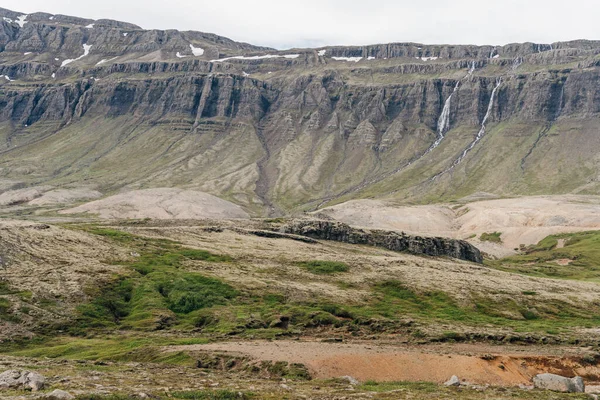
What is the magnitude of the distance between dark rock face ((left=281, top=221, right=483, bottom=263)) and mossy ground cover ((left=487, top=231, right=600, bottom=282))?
17.0 metres

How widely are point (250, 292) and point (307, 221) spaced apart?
199 ft

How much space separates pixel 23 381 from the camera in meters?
32.6

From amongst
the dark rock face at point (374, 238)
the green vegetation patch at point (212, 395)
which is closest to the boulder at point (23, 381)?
the green vegetation patch at point (212, 395)

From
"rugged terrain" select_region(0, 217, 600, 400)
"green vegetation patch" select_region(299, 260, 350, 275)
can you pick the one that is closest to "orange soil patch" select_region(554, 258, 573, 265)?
"rugged terrain" select_region(0, 217, 600, 400)

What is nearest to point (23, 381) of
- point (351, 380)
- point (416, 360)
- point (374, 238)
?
point (351, 380)

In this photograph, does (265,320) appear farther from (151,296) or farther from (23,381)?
(23,381)

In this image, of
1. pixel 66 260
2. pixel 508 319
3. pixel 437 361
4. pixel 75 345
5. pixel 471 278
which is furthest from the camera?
pixel 471 278

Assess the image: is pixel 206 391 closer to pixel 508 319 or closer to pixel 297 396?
pixel 297 396

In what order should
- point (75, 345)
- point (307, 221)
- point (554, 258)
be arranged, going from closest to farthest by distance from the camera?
point (75, 345)
point (307, 221)
point (554, 258)

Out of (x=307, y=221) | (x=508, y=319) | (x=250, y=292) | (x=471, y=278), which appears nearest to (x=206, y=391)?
(x=250, y=292)

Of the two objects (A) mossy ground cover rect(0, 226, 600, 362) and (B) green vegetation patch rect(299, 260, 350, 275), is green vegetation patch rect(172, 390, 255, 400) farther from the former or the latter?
(B) green vegetation patch rect(299, 260, 350, 275)

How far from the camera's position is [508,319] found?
80.1 metres

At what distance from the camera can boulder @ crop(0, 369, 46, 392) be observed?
1260 inches

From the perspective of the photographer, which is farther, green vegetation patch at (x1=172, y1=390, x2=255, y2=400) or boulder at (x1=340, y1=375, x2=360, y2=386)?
boulder at (x1=340, y1=375, x2=360, y2=386)
